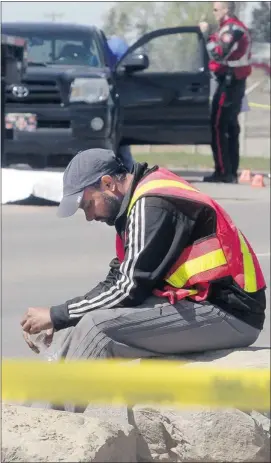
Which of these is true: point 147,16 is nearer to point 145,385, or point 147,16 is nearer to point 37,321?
point 37,321

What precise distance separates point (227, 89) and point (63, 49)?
7.17 ft

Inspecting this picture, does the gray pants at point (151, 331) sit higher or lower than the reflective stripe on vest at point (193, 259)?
lower

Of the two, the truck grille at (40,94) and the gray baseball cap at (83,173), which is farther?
the truck grille at (40,94)

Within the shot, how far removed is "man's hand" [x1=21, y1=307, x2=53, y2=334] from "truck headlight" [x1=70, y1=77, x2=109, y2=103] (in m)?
10.3

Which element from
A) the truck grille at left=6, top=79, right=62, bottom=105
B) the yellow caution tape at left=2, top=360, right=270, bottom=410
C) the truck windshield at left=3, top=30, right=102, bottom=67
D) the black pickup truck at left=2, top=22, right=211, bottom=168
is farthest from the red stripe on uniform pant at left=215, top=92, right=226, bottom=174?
the yellow caution tape at left=2, top=360, right=270, bottom=410

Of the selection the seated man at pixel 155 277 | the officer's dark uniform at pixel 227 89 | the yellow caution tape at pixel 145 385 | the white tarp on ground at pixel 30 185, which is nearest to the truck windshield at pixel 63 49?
the officer's dark uniform at pixel 227 89

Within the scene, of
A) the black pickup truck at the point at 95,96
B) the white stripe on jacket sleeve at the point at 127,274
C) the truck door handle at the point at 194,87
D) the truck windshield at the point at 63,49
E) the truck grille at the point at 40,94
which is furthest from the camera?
the truck door handle at the point at 194,87

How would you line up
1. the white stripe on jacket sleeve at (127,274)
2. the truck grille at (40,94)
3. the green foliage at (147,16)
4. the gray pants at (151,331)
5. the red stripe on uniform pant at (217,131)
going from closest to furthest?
the white stripe on jacket sleeve at (127,274) < the gray pants at (151,331) < the truck grille at (40,94) < the red stripe on uniform pant at (217,131) < the green foliage at (147,16)

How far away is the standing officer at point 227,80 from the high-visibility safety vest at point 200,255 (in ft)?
35.1

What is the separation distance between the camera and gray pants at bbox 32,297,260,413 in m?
4.97

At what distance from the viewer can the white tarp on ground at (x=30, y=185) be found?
13.5 meters

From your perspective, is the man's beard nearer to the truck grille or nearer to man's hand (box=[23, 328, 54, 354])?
man's hand (box=[23, 328, 54, 354])

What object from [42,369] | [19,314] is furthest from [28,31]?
[42,369]

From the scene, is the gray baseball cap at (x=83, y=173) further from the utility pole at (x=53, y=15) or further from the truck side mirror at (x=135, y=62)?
the utility pole at (x=53, y=15)
